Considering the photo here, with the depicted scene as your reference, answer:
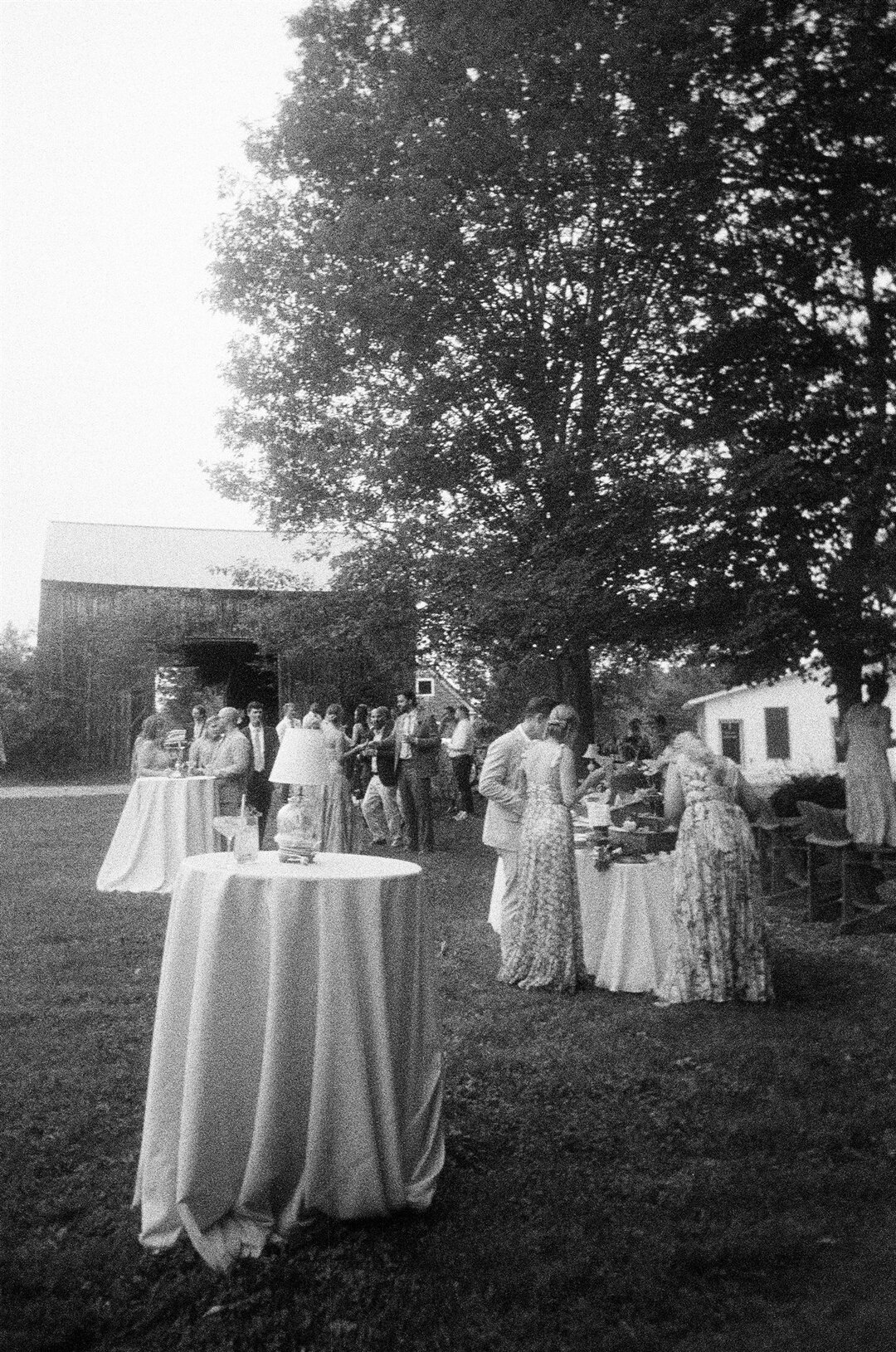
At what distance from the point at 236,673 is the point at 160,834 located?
2236cm

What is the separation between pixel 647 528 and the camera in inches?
536

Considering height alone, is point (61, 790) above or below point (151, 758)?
below

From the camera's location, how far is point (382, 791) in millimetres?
16062

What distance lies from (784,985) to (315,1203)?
475 centimetres

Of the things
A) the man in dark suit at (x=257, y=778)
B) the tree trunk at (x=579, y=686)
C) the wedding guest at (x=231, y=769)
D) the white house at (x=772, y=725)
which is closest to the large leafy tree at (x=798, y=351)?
the tree trunk at (x=579, y=686)

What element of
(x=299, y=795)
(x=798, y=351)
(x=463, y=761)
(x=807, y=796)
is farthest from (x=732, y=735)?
(x=299, y=795)

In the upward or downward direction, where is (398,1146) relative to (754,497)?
downward

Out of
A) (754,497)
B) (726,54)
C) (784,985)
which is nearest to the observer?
(726,54)

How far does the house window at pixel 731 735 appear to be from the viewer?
160ft

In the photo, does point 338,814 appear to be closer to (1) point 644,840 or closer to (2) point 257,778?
(2) point 257,778

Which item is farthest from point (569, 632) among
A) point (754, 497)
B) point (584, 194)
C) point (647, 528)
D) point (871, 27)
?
point (871, 27)

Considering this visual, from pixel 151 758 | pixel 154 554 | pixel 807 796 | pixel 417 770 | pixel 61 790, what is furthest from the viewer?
pixel 154 554

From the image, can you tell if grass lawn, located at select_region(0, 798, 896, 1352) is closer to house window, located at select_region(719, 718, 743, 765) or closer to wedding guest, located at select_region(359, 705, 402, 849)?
wedding guest, located at select_region(359, 705, 402, 849)

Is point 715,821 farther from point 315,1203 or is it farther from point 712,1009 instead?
point 315,1203
